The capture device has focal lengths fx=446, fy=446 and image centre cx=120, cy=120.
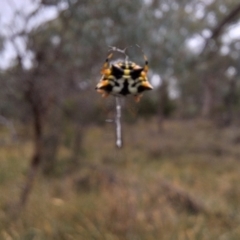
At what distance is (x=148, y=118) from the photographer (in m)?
17.1

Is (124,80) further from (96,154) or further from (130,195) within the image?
(96,154)

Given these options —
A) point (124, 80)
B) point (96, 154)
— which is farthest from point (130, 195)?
point (96, 154)

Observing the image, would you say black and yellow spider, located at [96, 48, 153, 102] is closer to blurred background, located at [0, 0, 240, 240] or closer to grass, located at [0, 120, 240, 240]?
blurred background, located at [0, 0, 240, 240]

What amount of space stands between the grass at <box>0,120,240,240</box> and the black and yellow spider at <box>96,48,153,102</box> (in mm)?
3368

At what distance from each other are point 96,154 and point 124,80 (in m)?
9.94

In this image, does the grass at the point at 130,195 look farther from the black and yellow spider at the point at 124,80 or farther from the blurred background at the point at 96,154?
the black and yellow spider at the point at 124,80

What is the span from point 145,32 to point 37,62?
1317mm

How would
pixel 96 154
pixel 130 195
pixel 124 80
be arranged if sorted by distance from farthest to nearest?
pixel 96 154
pixel 130 195
pixel 124 80

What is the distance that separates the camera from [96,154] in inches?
435

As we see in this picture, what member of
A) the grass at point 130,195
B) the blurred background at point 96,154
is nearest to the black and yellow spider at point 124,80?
the blurred background at point 96,154

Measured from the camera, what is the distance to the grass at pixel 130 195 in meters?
4.61

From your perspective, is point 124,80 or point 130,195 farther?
point 130,195

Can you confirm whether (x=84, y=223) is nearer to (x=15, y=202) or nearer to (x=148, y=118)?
(x=15, y=202)

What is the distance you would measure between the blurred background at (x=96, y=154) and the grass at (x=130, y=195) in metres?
0.02
